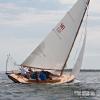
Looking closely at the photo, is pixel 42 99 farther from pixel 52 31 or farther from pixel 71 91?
pixel 52 31

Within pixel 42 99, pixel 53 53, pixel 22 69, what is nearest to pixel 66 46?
pixel 53 53

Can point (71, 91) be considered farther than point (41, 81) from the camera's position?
No

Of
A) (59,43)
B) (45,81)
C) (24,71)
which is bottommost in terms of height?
(45,81)

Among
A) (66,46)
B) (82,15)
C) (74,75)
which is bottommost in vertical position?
(74,75)

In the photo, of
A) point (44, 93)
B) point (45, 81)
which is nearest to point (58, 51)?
point (45, 81)

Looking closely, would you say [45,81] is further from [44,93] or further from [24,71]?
[44,93]

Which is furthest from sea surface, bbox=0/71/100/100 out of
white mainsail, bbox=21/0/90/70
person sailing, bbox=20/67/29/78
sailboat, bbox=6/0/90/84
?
white mainsail, bbox=21/0/90/70

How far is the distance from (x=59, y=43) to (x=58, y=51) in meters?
0.97

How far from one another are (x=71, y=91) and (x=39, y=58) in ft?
26.1

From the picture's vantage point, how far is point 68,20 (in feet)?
168

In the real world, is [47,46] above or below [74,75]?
above

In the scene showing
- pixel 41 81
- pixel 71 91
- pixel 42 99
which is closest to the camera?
pixel 42 99

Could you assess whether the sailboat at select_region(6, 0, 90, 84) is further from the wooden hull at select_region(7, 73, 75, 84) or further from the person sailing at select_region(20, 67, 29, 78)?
the person sailing at select_region(20, 67, 29, 78)

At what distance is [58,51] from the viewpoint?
171ft
